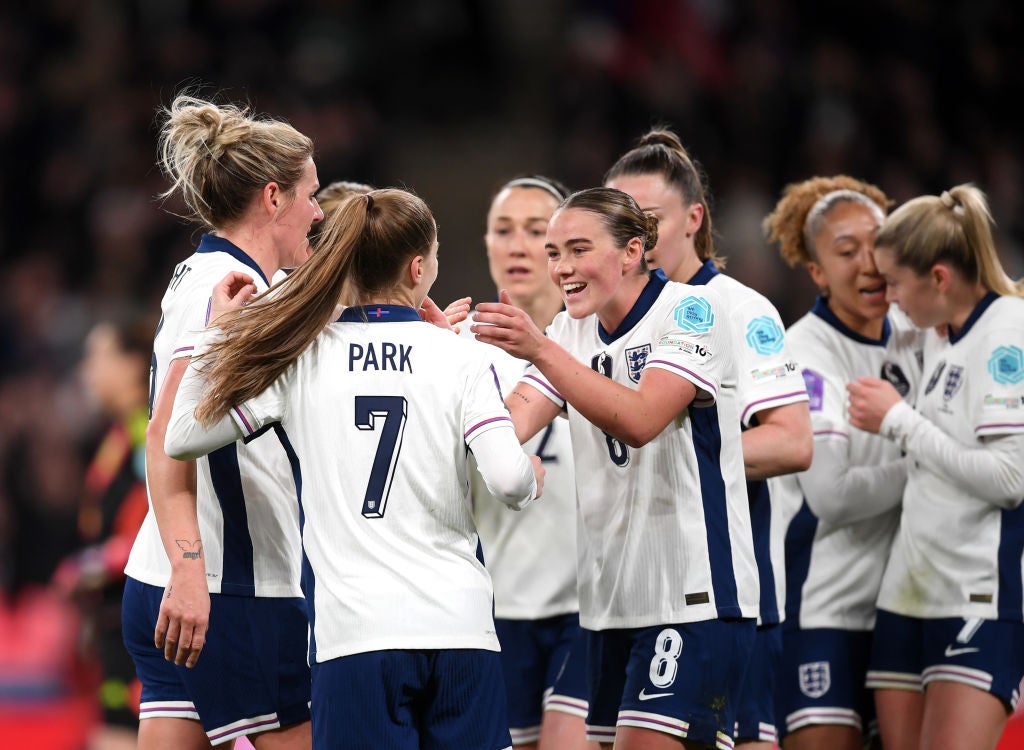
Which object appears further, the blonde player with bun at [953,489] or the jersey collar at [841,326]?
the jersey collar at [841,326]

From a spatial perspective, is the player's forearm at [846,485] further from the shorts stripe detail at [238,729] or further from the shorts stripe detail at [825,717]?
the shorts stripe detail at [238,729]

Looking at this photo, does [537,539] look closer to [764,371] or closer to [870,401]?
[764,371]

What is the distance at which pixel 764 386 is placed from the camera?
13.5ft

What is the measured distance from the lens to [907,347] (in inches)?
198

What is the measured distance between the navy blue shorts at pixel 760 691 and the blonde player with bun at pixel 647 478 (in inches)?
15.3

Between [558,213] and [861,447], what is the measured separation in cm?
179

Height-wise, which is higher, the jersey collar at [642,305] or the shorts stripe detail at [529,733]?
the jersey collar at [642,305]

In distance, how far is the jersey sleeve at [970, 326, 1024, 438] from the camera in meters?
4.31

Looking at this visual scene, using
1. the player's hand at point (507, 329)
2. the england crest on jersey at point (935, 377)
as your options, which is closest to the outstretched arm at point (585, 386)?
the player's hand at point (507, 329)

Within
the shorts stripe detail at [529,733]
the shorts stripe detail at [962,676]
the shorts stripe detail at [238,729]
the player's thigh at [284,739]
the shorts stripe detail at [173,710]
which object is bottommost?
the shorts stripe detail at [529,733]

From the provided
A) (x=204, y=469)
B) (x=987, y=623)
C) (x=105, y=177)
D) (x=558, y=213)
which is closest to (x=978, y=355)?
(x=987, y=623)

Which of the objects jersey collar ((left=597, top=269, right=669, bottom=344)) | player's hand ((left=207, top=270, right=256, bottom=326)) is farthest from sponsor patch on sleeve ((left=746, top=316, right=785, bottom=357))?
player's hand ((left=207, top=270, right=256, bottom=326))

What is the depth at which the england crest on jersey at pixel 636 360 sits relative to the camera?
3.68 metres

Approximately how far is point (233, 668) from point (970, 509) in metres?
2.56
